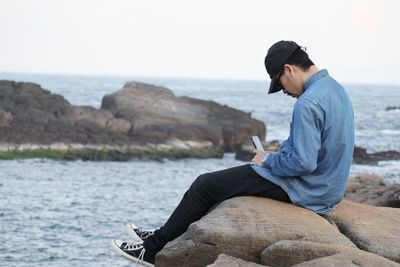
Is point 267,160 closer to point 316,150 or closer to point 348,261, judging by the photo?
point 316,150

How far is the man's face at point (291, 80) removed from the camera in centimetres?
721

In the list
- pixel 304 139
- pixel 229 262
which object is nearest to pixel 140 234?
pixel 229 262

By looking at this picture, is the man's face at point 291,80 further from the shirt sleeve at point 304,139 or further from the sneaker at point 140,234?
the sneaker at point 140,234

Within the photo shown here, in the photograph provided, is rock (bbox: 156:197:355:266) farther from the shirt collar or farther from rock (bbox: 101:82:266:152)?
rock (bbox: 101:82:266:152)

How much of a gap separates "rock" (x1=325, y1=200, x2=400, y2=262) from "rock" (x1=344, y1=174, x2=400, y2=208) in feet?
39.1

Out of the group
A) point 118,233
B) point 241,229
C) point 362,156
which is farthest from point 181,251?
point 362,156

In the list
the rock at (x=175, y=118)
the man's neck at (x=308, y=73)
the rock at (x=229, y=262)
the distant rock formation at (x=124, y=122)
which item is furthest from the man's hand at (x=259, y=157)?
the rock at (x=175, y=118)

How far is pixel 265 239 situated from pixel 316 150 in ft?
2.79

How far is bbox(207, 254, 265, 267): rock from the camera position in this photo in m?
6.61

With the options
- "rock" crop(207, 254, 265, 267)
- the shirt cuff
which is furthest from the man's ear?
"rock" crop(207, 254, 265, 267)

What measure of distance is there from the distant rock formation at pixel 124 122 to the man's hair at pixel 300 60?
4389 centimetres

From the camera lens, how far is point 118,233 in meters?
24.2

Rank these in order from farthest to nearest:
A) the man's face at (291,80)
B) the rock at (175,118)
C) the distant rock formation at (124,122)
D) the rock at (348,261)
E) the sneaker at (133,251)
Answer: the rock at (175,118), the distant rock formation at (124,122), the sneaker at (133,251), the man's face at (291,80), the rock at (348,261)

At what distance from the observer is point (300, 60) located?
23.7 ft
